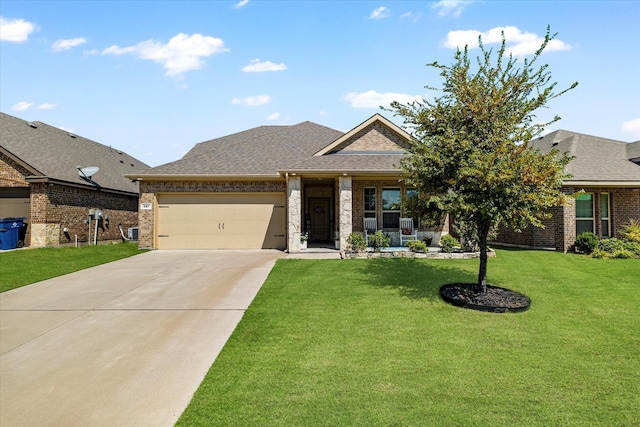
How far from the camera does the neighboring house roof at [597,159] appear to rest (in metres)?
13.2

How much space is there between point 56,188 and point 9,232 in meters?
2.62

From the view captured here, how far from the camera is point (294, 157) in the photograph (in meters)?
16.6

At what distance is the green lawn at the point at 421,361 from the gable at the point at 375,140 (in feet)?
26.0

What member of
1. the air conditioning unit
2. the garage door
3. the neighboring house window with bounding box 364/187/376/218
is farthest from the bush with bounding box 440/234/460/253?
the air conditioning unit

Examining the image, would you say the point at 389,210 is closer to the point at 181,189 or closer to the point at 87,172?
the point at 181,189

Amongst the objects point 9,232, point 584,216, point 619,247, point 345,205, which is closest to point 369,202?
point 345,205

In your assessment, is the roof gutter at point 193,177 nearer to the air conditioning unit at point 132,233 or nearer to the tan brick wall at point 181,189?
the tan brick wall at point 181,189

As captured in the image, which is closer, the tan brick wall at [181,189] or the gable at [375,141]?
the gable at [375,141]

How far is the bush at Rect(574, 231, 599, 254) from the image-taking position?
12.4 metres

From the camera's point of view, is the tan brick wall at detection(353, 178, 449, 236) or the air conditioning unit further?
the air conditioning unit

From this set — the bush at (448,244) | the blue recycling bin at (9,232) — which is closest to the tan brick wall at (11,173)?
the blue recycling bin at (9,232)

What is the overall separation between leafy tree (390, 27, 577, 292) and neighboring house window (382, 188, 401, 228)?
6859 millimetres

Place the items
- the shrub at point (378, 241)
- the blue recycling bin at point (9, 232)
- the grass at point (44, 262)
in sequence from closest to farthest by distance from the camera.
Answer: the grass at point (44, 262)
the shrub at point (378, 241)
the blue recycling bin at point (9, 232)

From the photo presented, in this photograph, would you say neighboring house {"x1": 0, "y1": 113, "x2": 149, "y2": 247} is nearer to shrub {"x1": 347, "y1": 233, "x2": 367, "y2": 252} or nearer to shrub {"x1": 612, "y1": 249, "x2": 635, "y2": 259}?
shrub {"x1": 347, "y1": 233, "x2": 367, "y2": 252}
